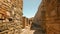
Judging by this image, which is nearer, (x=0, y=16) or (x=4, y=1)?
(x=0, y=16)

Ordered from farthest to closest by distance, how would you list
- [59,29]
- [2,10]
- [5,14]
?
[5,14]
[2,10]
[59,29]

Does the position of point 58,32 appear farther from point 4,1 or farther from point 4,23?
point 4,1

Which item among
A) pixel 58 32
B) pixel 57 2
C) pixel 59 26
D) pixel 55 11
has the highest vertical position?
pixel 57 2

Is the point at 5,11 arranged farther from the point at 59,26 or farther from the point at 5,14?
the point at 59,26

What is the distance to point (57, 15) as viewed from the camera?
182 cm

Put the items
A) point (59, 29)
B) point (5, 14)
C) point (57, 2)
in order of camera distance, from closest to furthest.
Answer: point (59, 29) < point (57, 2) < point (5, 14)

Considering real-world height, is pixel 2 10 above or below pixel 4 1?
below

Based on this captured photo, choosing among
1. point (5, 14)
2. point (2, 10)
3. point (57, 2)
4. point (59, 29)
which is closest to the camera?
point (59, 29)

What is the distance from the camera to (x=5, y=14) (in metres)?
2.13

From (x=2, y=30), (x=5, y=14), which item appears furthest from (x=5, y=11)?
(x=2, y=30)

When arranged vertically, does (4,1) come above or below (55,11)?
above

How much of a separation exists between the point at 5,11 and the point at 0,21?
31cm

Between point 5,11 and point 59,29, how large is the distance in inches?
47.5

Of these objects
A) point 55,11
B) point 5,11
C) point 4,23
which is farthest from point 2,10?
point 55,11
